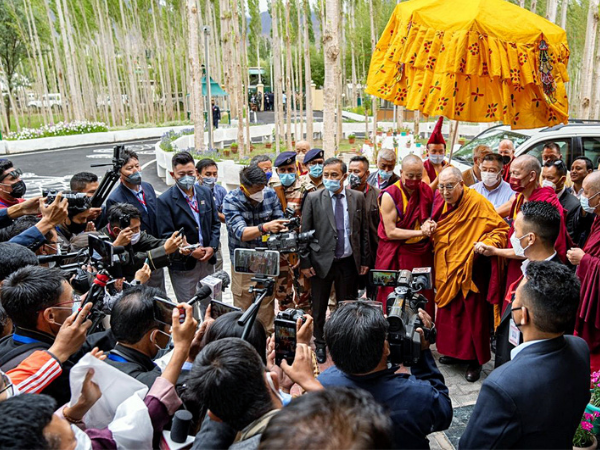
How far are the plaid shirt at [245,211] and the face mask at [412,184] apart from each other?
4.25 ft

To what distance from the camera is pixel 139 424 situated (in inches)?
80.5

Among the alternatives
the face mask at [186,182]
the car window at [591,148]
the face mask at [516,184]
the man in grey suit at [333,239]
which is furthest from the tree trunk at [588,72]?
the face mask at [186,182]

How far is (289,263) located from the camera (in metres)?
5.34

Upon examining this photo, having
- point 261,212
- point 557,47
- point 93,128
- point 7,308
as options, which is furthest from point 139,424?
point 93,128

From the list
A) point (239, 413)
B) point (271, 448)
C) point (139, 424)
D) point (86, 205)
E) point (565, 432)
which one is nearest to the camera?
point (271, 448)

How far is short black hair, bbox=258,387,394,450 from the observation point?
1246 millimetres

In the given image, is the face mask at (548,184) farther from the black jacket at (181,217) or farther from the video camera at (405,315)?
the black jacket at (181,217)

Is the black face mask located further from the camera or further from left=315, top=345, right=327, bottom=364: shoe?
left=315, top=345, right=327, bottom=364: shoe

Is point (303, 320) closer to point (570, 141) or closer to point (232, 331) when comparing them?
point (232, 331)

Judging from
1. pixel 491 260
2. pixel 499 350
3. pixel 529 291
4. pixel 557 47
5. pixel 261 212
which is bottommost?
pixel 499 350

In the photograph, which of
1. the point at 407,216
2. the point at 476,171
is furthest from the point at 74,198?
the point at 476,171


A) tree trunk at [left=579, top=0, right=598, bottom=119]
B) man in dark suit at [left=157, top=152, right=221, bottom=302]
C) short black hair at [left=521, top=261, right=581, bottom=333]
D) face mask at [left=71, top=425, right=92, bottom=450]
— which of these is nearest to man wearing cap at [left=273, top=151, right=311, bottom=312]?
man in dark suit at [left=157, top=152, right=221, bottom=302]

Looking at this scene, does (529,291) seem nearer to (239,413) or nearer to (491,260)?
(239,413)

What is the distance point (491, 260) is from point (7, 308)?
149 inches
